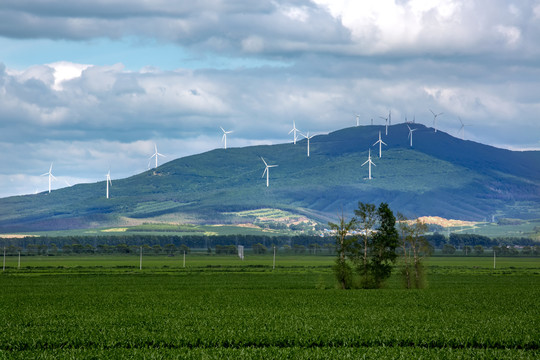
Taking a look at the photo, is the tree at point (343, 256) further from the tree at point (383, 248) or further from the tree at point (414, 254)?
the tree at point (414, 254)

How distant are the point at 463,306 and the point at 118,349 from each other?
2864 centimetres

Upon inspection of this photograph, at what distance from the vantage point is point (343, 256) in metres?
78.7

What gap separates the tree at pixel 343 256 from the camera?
78275 millimetres

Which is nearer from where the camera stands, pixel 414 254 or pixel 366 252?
pixel 414 254

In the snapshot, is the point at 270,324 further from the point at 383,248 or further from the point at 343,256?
the point at 383,248

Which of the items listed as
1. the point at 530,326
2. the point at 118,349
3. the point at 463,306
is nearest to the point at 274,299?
the point at 463,306

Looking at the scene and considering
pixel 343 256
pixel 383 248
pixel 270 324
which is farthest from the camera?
pixel 383 248

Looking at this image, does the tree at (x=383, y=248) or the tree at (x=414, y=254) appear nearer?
the tree at (x=383, y=248)

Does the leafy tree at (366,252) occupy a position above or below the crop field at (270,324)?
above

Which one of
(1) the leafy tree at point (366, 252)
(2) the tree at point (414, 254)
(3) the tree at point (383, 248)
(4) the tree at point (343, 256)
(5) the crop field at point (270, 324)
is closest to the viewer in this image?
(5) the crop field at point (270, 324)

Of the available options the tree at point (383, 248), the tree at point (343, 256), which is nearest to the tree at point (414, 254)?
the tree at point (383, 248)

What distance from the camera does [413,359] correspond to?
3209cm

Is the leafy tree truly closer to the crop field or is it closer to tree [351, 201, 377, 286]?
tree [351, 201, 377, 286]

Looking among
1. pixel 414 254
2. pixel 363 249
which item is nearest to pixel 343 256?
pixel 363 249
